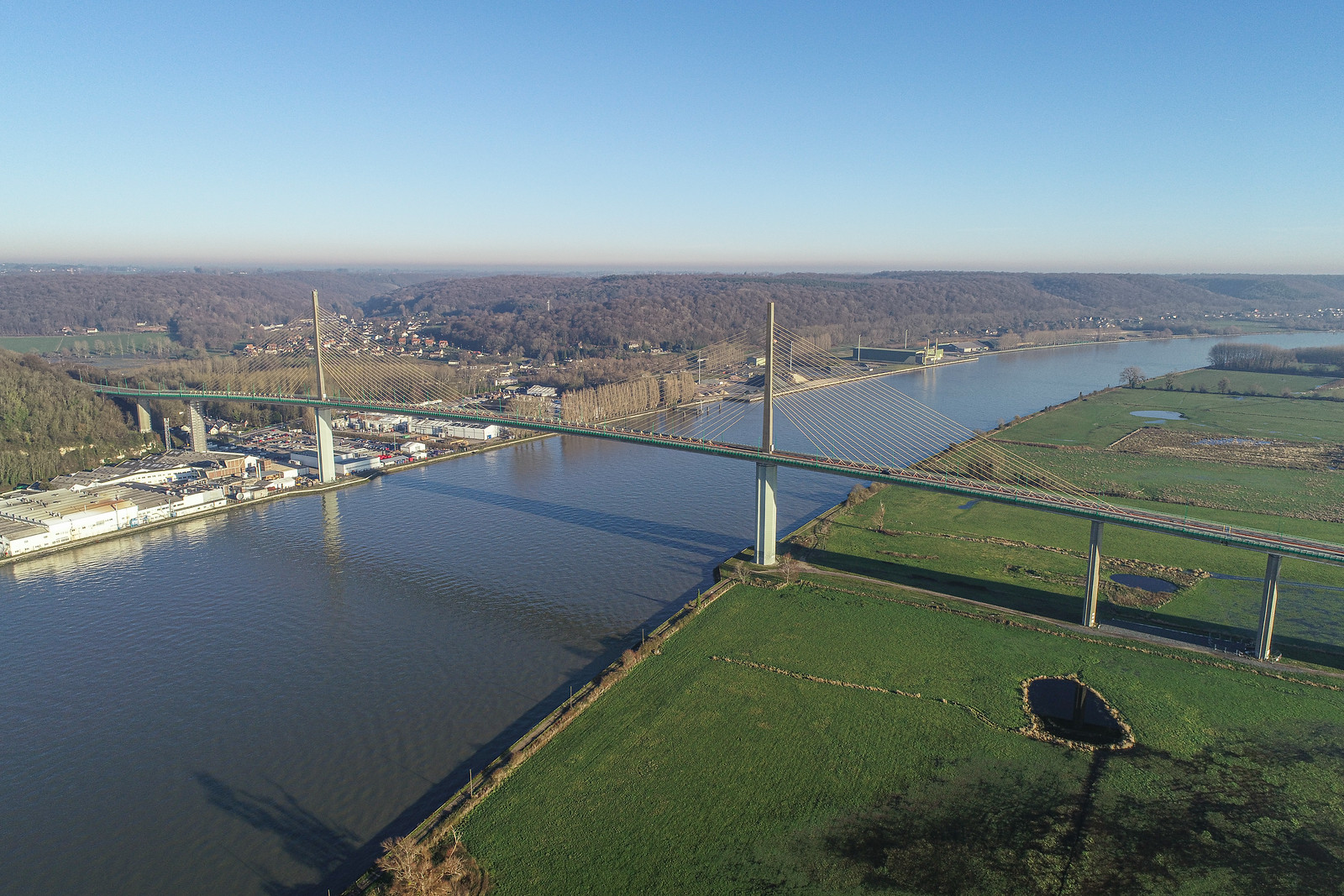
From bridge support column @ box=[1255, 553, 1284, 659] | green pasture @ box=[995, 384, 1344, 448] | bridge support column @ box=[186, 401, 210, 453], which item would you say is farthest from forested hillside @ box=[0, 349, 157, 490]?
green pasture @ box=[995, 384, 1344, 448]

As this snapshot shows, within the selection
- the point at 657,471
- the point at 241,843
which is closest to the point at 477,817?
the point at 241,843

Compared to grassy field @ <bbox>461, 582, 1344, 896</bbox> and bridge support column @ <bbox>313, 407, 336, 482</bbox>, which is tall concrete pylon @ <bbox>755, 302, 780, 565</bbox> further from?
bridge support column @ <bbox>313, 407, 336, 482</bbox>

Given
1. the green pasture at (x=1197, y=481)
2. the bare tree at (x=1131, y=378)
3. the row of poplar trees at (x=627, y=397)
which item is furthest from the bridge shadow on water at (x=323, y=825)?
the bare tree at (x=1131, y=378)

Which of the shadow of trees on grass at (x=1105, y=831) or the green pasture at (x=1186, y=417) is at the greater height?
the green pasture at (x=1186, y=417)

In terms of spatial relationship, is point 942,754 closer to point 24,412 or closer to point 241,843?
point 241,843

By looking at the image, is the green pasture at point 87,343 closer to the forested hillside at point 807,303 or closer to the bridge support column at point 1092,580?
the forested hillside at point 807,303

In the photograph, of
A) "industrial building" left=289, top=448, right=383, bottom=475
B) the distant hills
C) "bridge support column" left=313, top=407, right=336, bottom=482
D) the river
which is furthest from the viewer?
the distant hills
